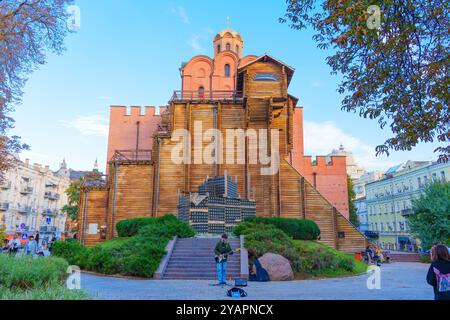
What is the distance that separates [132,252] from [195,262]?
2.96 meters

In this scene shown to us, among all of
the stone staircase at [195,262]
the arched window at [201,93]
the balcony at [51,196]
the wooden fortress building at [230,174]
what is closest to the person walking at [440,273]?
the stone staircase at [195,262]

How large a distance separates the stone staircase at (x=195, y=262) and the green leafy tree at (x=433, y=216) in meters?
18.1

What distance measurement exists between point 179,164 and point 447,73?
22.2 meters

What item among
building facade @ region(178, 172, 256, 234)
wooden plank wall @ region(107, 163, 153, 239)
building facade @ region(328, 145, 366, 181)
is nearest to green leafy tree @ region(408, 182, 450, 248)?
building facade @ region(178, 172, 256, 234)

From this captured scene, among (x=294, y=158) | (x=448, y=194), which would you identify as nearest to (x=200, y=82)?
(x=294, y=158)

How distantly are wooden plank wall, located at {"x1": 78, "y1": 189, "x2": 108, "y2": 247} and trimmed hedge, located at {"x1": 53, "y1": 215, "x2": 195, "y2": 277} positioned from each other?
963 centimetres

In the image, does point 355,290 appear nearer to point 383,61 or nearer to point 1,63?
point 383,61

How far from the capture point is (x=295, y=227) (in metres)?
22.9

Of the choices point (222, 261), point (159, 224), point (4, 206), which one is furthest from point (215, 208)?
point (4, 206)

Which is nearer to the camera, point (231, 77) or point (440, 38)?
point (440, 38)

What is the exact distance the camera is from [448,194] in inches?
1093

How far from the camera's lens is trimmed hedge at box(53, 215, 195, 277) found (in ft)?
47.4

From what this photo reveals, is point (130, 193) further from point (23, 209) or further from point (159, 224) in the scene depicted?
point (23, 209)
